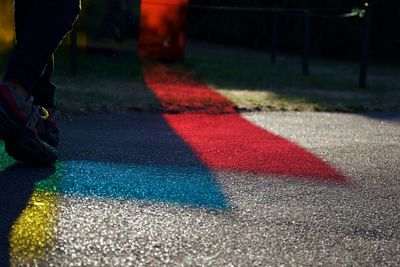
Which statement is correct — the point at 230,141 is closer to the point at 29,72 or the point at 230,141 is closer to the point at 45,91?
the point at 45,91

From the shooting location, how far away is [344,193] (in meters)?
2.48

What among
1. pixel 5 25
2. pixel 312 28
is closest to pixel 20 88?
pixel 5 25

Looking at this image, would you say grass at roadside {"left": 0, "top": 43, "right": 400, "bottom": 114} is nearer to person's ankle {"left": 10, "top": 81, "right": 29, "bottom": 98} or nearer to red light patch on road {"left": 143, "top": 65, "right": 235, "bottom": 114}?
red light patch on road {"left": 143, "top": 65, "right": 235, "bottom": 114}

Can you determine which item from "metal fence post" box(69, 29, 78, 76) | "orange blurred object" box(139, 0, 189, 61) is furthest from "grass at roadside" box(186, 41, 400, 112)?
"metal fence post" box(69, 29, 78, 76)

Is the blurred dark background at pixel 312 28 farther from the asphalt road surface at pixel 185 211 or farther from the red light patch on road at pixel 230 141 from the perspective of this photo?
the asphalt road surface at pixel 185 211

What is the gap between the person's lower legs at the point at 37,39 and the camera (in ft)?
8.09

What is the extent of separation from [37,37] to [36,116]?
28 cm

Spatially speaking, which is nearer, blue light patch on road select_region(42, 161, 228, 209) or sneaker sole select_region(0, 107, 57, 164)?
blue light patch on road select_region(42, 161, 228, 209)

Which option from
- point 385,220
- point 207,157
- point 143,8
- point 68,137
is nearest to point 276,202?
point 385,220

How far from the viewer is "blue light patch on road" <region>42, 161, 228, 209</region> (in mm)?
2205

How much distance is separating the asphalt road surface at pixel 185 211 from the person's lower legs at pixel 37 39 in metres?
0.33

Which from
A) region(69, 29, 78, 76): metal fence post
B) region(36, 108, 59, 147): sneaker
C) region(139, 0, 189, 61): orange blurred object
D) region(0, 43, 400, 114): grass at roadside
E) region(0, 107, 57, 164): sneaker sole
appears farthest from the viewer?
region(139, 0, 189, 61): orange blurred object

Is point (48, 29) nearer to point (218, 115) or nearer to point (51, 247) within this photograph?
point (51, 247)

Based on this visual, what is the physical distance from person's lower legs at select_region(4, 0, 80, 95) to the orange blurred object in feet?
23.4
